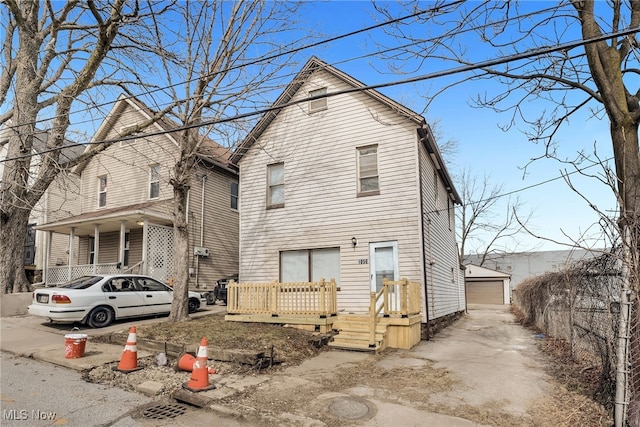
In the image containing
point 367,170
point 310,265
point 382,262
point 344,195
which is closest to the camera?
point 382,262

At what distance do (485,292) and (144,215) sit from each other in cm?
2920

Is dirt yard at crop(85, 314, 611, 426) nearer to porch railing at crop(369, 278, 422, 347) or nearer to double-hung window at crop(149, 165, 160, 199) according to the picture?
porch railing at crop(369, 278, 422, 347)

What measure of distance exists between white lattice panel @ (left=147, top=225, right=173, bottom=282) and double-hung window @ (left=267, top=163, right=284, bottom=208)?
5.71 meters

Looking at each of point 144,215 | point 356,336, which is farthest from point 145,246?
point 356,336

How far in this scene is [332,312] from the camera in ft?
33.7

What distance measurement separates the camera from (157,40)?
1170 centimetres

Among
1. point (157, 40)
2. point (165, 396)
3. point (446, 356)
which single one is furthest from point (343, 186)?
point (165, 396)

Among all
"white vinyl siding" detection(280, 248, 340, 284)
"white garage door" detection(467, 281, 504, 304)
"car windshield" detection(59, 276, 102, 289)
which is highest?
"white vinyl siding" detection(280, 248, 340, 284)

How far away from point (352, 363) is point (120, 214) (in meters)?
11.9

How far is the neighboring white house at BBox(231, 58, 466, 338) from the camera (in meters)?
11.5

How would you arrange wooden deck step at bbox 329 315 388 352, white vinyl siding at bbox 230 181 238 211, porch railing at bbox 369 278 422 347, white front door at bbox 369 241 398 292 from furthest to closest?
white vinyl siding at bbox 230 181 238 211, white front door at bbox 369 241 398 292, porch railing at bbox 369 278 422 347, wooden deck step at bbox 329 315 388 352

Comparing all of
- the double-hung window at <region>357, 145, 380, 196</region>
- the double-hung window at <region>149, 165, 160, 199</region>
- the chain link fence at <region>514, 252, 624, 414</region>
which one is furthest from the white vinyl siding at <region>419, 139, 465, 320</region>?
the double-hung window at <region>149, 165, 160, 199</region>

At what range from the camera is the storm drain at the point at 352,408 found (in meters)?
4.99

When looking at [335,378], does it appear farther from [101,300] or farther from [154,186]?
[154,186]
